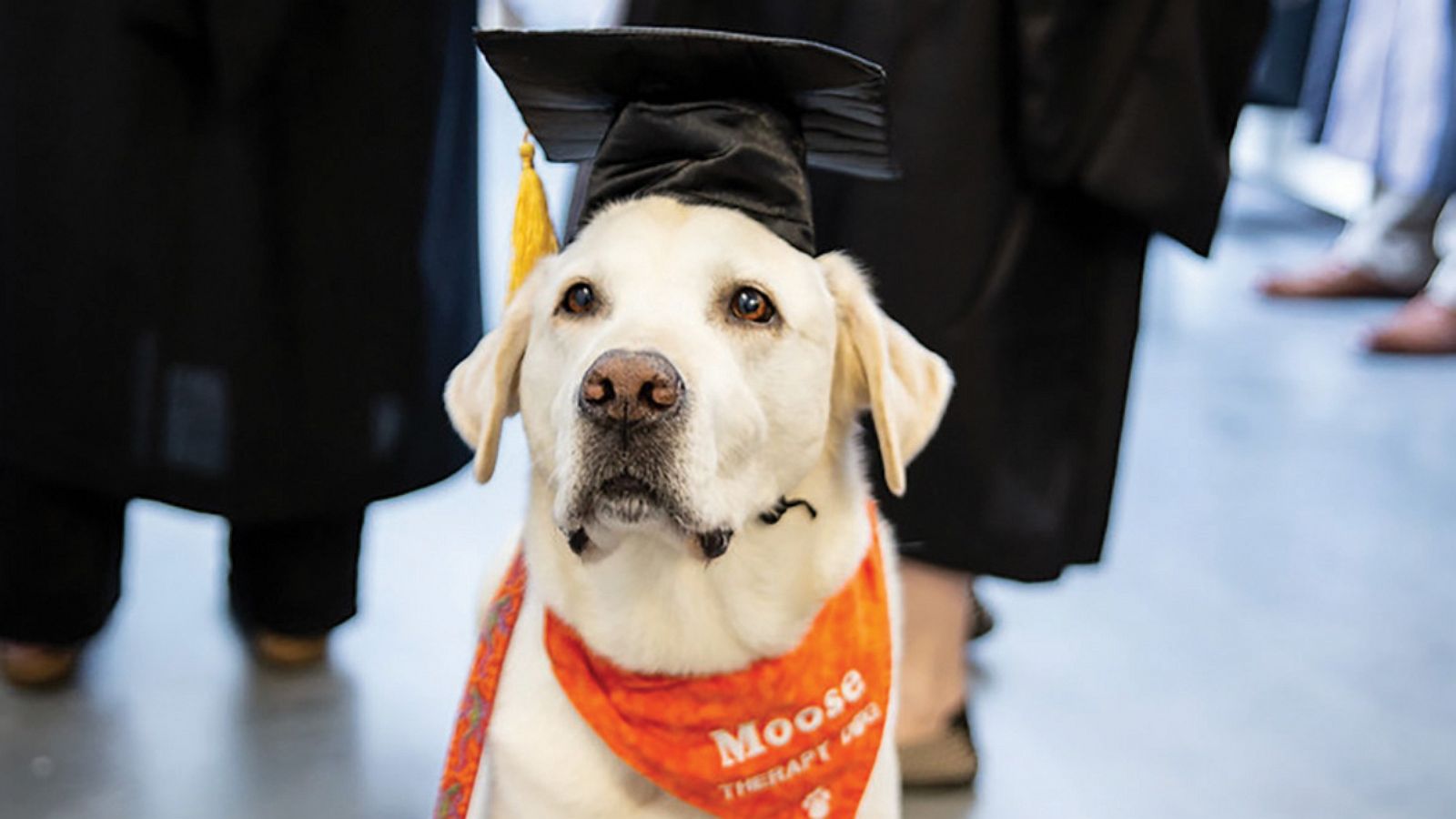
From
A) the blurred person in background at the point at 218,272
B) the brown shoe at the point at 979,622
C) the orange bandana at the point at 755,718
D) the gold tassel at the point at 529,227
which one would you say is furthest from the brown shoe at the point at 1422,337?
the gold tassel at the point at 529,227

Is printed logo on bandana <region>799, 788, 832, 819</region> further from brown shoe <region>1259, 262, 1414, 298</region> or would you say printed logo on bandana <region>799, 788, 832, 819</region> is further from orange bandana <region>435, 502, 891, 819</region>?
brown shoe <region>1259, 262, 1414, 298</region>

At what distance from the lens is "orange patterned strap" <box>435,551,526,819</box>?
1.70 meters

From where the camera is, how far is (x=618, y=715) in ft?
5.37

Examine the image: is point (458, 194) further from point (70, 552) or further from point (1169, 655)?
point (1169, 655)

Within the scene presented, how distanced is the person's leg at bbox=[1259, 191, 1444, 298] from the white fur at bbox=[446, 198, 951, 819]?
417 cm

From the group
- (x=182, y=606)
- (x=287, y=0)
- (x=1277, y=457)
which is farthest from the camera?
(x=1277, y=457)

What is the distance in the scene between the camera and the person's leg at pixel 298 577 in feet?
8.43

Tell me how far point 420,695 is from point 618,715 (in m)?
1.07

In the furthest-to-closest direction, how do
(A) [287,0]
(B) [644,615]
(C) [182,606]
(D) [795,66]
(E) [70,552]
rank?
(C) [182,606] → (E) [70,552] → (A) [287,0] → (B) [644,615] → (D) [795,66]

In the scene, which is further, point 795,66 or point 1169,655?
point 1169,655

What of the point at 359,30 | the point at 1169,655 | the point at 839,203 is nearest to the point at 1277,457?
the point at 1169,655

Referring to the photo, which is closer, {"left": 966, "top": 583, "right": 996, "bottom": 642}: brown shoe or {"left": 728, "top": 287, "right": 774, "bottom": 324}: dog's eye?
{"left": 728, "top": 287, "right": 774, "bottom": 324}: dog's eye

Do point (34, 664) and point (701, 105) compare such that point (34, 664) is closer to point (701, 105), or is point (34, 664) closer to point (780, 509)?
point (780, 509)

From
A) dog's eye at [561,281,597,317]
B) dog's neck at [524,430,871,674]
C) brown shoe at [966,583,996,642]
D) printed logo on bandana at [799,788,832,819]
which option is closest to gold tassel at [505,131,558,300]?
dog's eye at [561,281,597,317]
